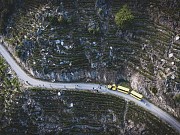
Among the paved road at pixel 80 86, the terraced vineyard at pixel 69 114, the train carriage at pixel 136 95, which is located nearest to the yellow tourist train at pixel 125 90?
the train carriage at pixel 136 95

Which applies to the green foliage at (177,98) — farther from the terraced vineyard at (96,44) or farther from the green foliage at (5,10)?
the green foliage at (5,10)

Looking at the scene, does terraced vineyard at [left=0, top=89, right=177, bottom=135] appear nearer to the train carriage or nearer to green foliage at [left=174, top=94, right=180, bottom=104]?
the train carriage

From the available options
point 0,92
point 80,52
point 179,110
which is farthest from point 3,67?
point 179,110

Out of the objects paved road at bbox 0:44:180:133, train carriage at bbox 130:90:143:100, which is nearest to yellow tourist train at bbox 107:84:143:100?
train carriage at bbox 130:90:143:100

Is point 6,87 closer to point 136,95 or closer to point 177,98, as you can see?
point 136,95

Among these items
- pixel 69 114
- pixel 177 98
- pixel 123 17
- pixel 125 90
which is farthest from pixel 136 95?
pixel 123 17

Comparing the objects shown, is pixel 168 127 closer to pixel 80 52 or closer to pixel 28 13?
pixel 80 52
